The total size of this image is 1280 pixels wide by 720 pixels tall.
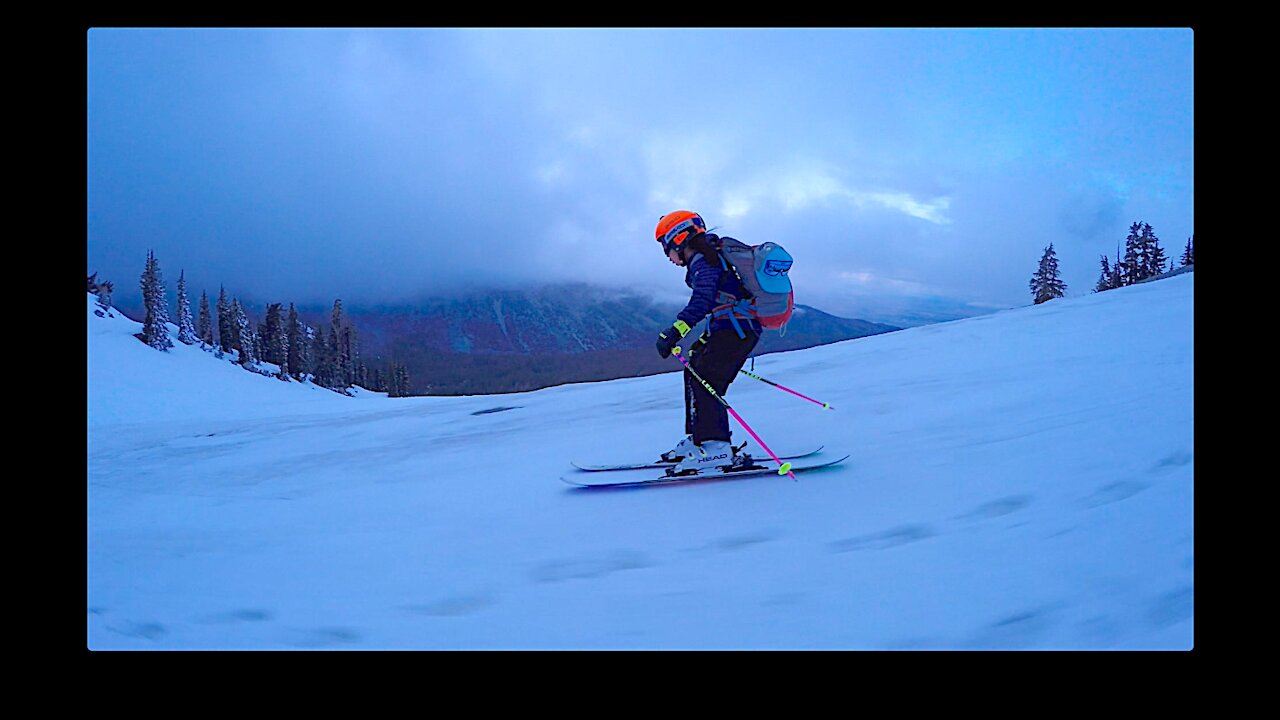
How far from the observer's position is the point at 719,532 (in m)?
4.19

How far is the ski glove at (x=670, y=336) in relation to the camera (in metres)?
4.78

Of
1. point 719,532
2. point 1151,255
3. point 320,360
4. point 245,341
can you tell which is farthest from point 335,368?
point 1151,255

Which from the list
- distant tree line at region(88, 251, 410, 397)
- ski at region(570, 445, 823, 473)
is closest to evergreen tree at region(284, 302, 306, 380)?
distant tree line at region(88, 251, 410, 397)

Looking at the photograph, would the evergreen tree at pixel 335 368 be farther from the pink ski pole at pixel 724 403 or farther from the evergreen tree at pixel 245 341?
the pink ski pole at pixel 724 403

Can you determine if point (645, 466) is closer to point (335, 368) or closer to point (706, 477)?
point (706, 477)

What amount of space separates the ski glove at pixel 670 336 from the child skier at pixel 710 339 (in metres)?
0.34

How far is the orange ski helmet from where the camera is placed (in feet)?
16.8

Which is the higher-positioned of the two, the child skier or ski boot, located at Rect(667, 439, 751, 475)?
the child skier

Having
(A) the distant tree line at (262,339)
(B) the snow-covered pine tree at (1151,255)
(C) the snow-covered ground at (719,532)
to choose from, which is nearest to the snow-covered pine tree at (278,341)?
(A) the distant tree line at (262,339)

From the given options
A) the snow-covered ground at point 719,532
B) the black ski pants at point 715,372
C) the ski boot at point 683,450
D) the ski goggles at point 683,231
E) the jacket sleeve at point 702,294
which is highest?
the ski goggles at point 683,231

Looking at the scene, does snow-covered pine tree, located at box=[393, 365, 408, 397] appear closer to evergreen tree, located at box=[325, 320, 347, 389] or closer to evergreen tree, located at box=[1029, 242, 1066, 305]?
evergreen tree, located at box=[325, 320, 347, 389]

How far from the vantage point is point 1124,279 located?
1111 inches

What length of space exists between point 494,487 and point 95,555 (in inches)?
117

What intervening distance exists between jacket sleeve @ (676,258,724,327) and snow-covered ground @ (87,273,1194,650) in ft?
4.57
